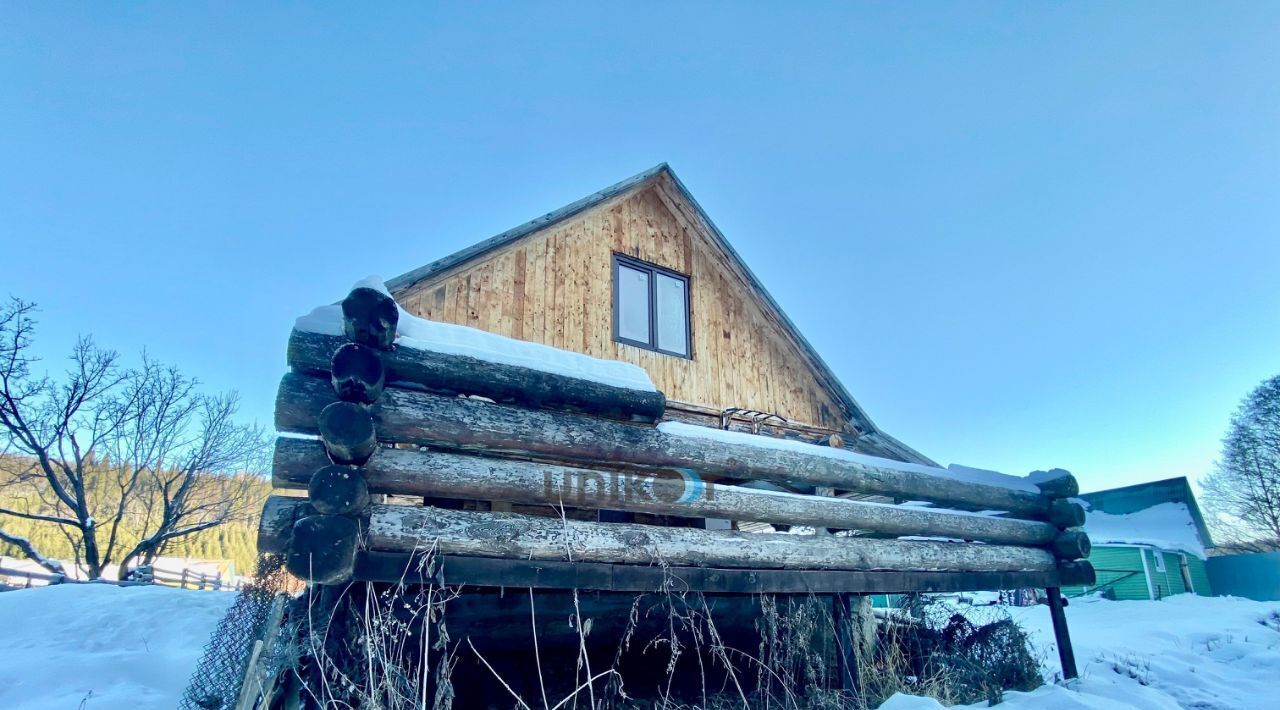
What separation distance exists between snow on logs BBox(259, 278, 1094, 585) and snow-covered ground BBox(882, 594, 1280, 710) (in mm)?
1632

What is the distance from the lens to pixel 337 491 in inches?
138

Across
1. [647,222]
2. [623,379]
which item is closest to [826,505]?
[623,379]

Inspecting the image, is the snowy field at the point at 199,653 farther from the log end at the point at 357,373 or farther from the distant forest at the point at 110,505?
the distant forest at the point at 110,505

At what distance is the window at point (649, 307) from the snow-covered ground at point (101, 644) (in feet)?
21.1

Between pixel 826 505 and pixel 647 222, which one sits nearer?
pixel 826 505

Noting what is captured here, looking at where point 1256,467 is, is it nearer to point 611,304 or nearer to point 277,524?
point 611,304

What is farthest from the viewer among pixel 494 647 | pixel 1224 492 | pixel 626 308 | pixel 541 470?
pixel 1224 492

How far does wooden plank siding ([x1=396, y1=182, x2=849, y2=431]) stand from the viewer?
25.3 feet

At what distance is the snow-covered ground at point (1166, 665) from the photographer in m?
5.18

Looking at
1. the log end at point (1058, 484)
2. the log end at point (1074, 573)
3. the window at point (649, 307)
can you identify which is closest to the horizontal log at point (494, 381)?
the window at point (649, 307)

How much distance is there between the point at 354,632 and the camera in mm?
3865

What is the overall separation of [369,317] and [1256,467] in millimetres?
38582

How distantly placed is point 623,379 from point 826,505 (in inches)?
85.9

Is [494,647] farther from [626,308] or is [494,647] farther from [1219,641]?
[1219,641]
